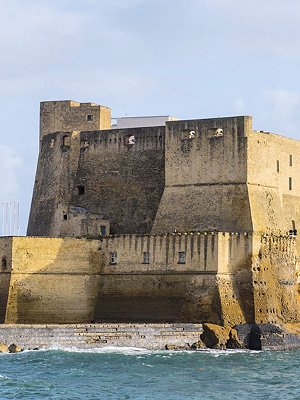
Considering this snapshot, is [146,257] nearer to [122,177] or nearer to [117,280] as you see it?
[117,280]

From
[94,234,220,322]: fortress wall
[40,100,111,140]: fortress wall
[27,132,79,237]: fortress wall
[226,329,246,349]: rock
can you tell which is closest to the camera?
[226,329,246,349]: rock

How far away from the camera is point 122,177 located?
2169 inches

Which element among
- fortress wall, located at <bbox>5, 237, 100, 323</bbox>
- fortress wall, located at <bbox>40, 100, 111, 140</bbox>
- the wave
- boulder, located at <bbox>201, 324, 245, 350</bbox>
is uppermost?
fortress wall, located at <bbox>40, 100, 111, 140</bbox>

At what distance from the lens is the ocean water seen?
35.8 meters

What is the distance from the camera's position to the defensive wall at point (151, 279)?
1854 inches

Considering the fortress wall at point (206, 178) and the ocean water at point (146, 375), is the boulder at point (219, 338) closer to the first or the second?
the ocean water at point (146, 375)

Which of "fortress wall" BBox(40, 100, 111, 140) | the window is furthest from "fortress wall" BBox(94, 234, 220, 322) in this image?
"fortress wall" BBox(40, 100, 111, 140)

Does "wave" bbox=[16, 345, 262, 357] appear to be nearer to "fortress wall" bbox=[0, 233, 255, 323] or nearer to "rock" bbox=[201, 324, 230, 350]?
"rock" bbox=[201, 324, 230, 350]

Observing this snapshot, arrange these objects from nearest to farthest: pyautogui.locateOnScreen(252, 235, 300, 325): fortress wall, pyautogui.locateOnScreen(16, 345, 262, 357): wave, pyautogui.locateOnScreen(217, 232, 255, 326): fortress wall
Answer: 1. pyautogui.locateOnScreen(16, 345, 262, 357): wave
2. pyautogui.locateOnScreen(217, 232, 255, 326): fortress wall
3. pyautogui.locateOnScreen(252, 235, 300, 325): fortress wall

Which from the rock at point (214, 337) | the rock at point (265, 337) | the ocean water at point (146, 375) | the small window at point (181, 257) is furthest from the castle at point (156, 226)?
the ocean water at point (146, 375)

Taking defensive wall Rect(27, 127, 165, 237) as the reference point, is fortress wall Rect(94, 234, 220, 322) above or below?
below

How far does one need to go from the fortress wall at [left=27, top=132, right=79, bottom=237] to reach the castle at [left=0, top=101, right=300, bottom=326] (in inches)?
2.3

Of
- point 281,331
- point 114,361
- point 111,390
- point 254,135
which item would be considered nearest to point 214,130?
point 254,135

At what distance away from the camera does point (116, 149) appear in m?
55.3
